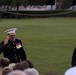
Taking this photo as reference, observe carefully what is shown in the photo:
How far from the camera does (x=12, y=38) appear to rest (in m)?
8.84

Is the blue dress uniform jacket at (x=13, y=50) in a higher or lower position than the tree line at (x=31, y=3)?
higher

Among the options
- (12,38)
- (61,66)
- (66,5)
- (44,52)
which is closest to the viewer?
(12,38)

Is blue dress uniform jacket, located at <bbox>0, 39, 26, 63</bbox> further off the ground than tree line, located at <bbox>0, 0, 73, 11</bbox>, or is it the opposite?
blue dress uniform jacket, located at <bbox>0, 39, 26, 63</bbox>

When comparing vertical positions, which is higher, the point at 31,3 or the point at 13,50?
the point at 13,50

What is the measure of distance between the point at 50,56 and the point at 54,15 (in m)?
54.3

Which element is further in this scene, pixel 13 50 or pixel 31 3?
pixel 31 3

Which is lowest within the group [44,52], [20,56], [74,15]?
[74,15]

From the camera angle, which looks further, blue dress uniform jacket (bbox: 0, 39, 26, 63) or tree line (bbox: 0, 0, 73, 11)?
tree line (bbox: 0, 0, 73, 11)

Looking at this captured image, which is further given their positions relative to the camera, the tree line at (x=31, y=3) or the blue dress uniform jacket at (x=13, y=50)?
the tree line at (x=31, y=3)

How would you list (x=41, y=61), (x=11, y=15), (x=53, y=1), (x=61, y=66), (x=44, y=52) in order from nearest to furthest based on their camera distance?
(x=61, y=66)
(x=41, y=61)
(x=44, y=52)
(x=11, y=15)
(x=53, y=1)

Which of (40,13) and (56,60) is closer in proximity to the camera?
(56,60)

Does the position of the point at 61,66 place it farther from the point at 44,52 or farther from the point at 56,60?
the point at 44,52

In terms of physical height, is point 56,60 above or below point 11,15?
above

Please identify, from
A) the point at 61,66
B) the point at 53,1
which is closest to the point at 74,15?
the point at 53,1
